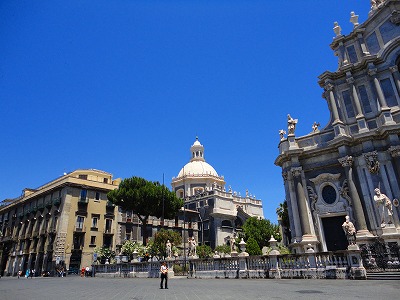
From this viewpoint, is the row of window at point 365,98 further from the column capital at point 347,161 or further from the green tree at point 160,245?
the green tree at point 160,245

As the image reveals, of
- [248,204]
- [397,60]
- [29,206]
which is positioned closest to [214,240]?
[248,204]

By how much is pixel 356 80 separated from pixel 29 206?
50.5m

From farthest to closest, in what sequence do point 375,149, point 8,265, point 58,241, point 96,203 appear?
1. point 8,265
2. point 96,203
3. point 58,241
4. point 375,149

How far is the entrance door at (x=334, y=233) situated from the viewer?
2191 cm

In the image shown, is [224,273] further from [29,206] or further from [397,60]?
[29,206]

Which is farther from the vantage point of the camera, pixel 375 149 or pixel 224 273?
pixel 375 149

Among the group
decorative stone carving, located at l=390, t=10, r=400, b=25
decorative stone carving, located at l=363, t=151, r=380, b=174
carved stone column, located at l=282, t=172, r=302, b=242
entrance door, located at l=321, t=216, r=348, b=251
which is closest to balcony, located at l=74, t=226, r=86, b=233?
carved stone column, located at l=282, t=172, r=302, b=242

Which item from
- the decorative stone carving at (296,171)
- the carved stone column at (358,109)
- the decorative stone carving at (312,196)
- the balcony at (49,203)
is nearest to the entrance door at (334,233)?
the decorative stone carving at (312,196)

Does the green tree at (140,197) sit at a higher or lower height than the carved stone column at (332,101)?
lower

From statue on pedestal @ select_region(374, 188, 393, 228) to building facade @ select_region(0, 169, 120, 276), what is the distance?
35887mm

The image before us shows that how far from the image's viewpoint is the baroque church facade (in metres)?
21.1

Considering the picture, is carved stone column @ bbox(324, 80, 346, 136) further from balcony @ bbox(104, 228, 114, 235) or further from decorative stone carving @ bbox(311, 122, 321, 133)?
balcony @ bbox(104, 228, 114, 235)

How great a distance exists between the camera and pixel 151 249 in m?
35.0

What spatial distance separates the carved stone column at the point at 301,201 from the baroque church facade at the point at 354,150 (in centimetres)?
7
